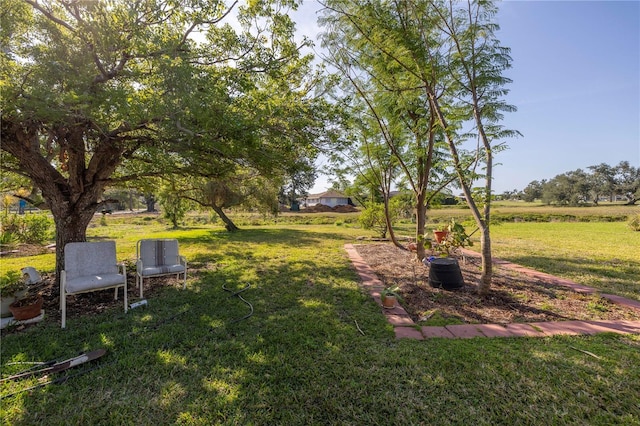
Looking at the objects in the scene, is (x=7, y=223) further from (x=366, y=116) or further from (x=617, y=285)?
(x=617, y=285)

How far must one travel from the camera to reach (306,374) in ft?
7.89

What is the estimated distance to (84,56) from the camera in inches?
147

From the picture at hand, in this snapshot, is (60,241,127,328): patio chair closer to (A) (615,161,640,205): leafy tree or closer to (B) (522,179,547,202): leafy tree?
(A) (615,161,640,205): leafy tree

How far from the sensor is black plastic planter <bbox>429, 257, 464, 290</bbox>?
468cm

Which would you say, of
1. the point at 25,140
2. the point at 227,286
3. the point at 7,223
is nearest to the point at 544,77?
the point at 227,286

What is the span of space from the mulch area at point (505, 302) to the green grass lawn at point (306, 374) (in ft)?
2.05

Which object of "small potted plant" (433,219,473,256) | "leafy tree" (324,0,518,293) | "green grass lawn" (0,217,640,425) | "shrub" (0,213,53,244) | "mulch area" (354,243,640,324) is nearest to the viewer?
"green grass lawn" (0,217,640,425)

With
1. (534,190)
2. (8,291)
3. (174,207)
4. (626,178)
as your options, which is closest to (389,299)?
(8,291)

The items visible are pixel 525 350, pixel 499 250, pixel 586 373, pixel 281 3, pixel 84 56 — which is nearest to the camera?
pixel 586 373

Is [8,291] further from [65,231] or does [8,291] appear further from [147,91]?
[147,91]

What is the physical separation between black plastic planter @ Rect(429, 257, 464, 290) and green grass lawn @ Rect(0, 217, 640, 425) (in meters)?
1.63

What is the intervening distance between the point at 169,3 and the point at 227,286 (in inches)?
197

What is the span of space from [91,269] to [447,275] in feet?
19.8

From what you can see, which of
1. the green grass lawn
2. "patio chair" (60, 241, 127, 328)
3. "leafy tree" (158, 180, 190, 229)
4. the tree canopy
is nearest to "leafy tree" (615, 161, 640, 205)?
the green grass lawn
